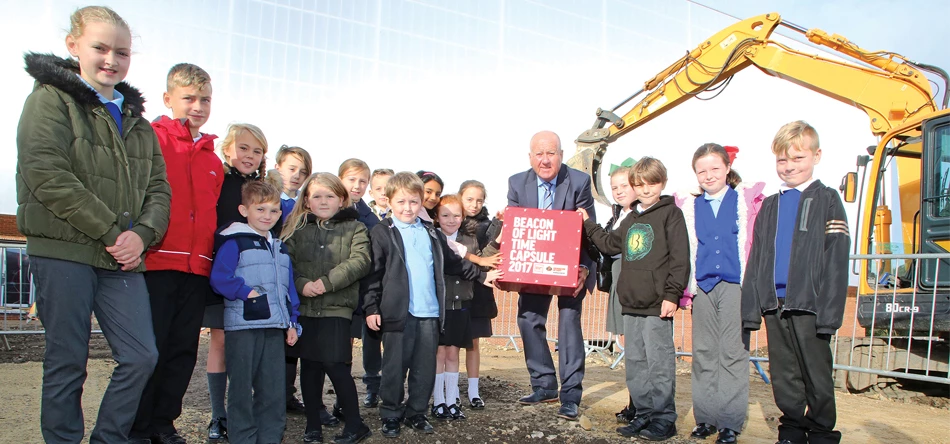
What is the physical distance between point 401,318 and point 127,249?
1.74m

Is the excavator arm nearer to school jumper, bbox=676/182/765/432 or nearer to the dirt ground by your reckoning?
the dirt ground

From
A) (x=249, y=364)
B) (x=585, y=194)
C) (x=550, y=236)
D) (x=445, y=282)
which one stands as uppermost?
(x=585, y=194)

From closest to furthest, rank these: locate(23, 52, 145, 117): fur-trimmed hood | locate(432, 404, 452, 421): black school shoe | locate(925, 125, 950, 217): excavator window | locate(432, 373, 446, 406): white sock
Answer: locate(23, 52, 145, 117): fur-trimmed hood
locate(432, 404, 452, 421): black school shoe
locate(432, 373, 446, 406): white sock
locate(925, 125, 950, 217): excavator window

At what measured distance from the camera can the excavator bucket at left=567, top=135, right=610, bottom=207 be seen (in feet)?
38.0

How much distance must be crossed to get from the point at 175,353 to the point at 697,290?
10.6 ft

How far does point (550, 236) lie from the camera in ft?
15.8

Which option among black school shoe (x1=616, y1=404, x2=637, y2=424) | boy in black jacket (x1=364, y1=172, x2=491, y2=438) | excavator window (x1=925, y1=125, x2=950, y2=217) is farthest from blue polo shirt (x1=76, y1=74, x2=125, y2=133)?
excavator window (x1=925, y1=125, x2=950, y2=217)

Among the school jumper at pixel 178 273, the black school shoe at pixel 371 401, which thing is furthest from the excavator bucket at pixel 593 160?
the school jumper at pixel 178 273

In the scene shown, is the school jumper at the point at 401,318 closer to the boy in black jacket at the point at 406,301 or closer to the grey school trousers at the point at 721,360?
the boy in black jacket at the point at 406,301

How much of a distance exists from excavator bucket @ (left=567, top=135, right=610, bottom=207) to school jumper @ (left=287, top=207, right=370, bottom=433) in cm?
787

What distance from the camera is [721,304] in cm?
426

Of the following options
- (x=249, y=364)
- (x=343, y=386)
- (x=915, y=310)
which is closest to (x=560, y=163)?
(x=343, y=386)

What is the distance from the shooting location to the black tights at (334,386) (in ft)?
13.3

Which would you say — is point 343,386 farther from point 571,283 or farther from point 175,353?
point 571,283
